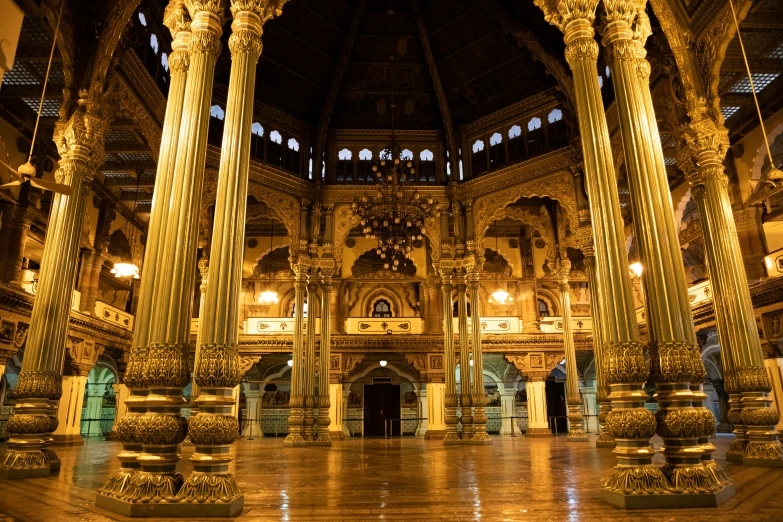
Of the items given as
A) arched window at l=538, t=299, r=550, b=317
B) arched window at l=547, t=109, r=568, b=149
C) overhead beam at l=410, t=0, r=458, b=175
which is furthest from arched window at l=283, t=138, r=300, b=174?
arched window at l=538, t=299, r=550, b=317

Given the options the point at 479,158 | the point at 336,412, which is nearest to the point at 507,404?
the point at 336,412

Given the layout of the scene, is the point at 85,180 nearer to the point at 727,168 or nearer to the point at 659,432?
the point at 659,432

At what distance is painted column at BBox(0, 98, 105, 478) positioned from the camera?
23.4 feet

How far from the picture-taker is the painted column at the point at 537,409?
19.7 m

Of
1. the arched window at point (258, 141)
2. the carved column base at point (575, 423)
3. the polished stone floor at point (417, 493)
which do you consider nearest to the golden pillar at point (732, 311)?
the polished stone floor at point (417, 493)

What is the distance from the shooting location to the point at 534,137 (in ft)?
51.8

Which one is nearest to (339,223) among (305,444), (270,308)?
(305,444)

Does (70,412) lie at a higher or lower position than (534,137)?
lower

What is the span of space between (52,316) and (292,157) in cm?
988

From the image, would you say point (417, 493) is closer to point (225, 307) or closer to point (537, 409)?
point (225, 307)

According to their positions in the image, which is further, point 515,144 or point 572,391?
point 515,144

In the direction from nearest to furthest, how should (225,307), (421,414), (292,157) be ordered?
1. (225,307)
2. (292,157)
3. (421,414)

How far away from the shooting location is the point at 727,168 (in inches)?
570

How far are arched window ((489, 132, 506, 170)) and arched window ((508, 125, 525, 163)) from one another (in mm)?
212
